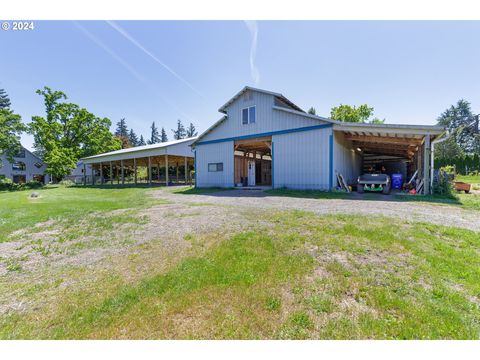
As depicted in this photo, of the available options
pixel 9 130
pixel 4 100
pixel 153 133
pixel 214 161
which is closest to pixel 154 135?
pixel 153 133

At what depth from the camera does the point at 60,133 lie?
3144 cm

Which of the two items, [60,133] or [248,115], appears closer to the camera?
[248,115]

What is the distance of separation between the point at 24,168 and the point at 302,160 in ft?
154

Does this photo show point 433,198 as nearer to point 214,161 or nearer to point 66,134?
point 214,161

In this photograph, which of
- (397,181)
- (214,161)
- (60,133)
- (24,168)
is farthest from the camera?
(24,168)

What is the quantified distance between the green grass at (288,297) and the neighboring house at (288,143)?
8.40 metres

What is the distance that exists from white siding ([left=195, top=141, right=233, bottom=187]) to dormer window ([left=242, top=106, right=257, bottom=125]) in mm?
1946

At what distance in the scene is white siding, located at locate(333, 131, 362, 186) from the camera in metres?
12.3

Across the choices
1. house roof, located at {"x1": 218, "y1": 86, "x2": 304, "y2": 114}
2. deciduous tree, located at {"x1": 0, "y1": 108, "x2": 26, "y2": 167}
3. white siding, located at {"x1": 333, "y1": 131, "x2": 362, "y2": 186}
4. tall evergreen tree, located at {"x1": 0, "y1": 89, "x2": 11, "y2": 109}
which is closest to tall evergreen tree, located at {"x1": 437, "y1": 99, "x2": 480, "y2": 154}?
white siding, located at {"x1": 333, "y1": 131, "x2": 362, "y2": 186}

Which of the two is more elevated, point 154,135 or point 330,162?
point 154,135

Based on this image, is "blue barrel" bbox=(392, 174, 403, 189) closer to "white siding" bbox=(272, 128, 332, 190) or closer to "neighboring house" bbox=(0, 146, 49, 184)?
"white siding" bbox=(272, 128, 332, 190)

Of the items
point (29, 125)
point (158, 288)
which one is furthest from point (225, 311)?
point (29, 125)

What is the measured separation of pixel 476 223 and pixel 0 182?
41270 millimetres

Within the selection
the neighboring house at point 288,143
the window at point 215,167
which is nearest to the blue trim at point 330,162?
the neighboring house at point 288,143
